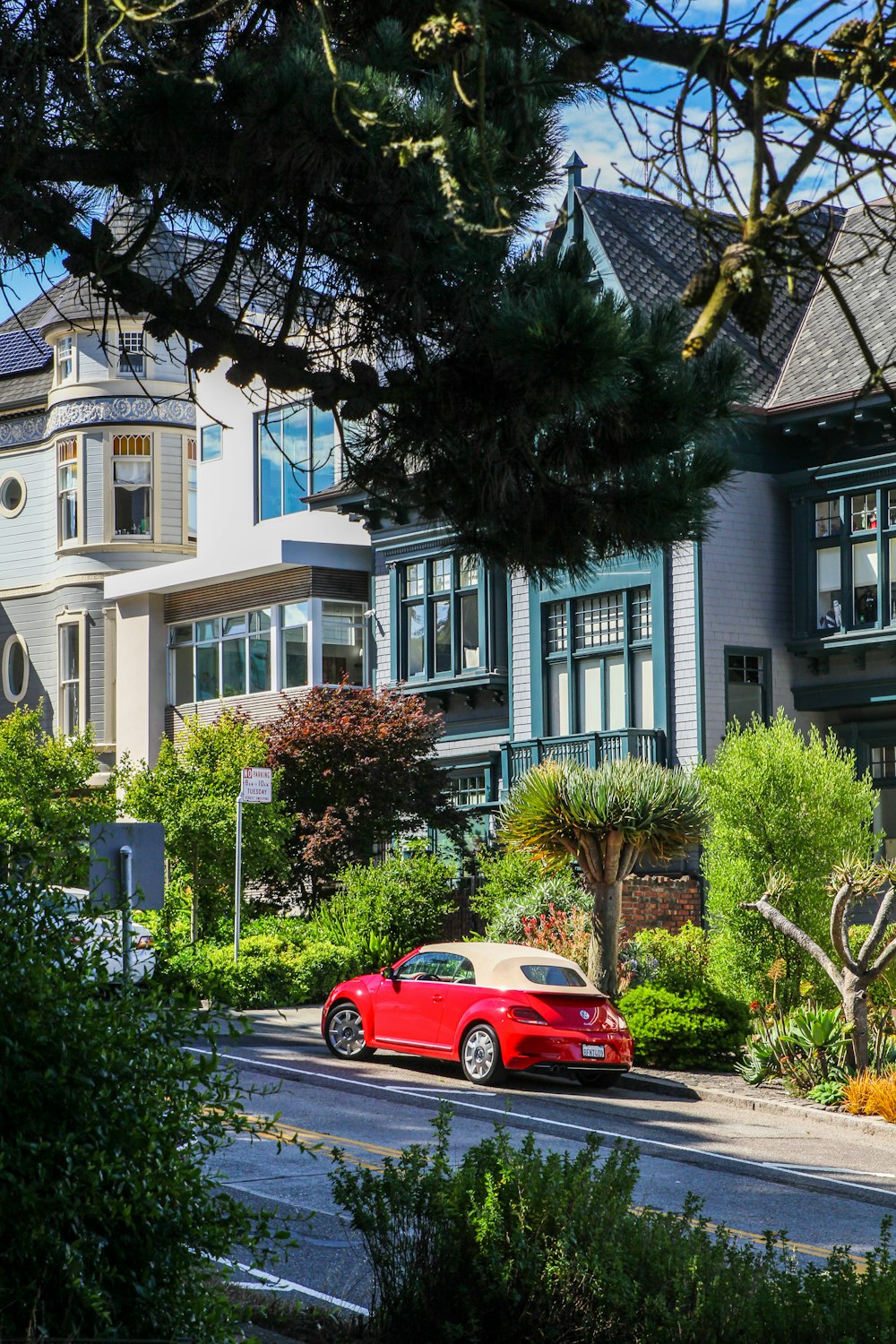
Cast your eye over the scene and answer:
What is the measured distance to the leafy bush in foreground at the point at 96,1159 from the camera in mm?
4945

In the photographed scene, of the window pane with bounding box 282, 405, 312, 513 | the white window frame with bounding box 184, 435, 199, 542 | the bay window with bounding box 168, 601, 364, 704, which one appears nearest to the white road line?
the bay window with bounding box 168, 601, 364, 704

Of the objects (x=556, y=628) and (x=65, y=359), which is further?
(x=65, y=359)

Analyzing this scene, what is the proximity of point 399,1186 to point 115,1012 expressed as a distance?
181cm

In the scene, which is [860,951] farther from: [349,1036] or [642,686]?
[642,686]

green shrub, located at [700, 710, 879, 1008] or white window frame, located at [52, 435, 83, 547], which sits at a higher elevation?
white window frame, located at [52, 435, 83, 547]

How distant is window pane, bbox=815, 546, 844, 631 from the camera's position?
25719mm

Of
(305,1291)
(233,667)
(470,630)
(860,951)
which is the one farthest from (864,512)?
(305,1291)

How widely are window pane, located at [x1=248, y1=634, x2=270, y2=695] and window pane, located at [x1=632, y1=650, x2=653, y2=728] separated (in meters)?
9.45

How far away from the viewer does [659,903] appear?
82.1 feet

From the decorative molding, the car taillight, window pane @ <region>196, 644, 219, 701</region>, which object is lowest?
the car taillight

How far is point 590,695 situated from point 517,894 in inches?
162

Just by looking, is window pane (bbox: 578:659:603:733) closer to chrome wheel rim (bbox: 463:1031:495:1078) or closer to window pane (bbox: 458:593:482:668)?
window pane (bbox: 458:593:482:668)

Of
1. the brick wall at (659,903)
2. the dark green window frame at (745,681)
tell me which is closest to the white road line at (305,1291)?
the brick wall at (659,903)

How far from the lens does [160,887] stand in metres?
11.9
